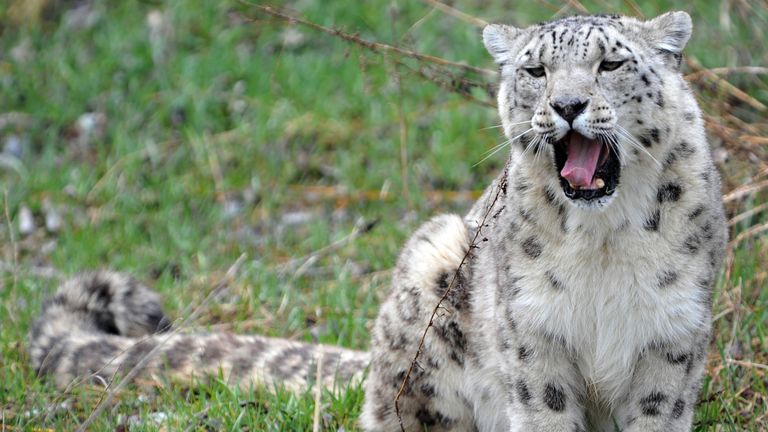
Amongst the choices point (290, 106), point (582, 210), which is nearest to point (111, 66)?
point (290, 106)

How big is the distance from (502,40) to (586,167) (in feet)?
2.45

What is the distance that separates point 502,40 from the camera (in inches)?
179

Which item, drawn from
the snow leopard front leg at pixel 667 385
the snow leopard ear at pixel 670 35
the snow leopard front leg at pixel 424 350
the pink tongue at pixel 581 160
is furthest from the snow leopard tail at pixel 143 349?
the snow leopard ear at pixel 670 35

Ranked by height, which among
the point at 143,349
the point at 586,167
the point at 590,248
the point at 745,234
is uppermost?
the point at 586,167

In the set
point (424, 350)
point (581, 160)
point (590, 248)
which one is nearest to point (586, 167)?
point (581, 160)

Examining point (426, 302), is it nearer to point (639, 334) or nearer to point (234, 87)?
point (639, 334)

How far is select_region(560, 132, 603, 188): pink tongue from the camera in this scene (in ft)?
13.2

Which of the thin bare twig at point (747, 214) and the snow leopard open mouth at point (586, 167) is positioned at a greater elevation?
the snow leopard open mouth at point (586, 167)

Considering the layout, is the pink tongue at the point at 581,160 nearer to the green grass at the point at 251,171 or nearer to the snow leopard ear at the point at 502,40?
the snow leopard ear at the point at 502,40

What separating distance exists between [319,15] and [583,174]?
6.14m

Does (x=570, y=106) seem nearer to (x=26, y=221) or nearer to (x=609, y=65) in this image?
(x=609, y=65)

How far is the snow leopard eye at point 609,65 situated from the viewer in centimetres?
406

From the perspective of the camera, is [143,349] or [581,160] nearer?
[581,160]

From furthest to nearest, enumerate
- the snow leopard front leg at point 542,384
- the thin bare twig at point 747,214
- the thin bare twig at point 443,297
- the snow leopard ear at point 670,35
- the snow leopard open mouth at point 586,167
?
the thin bare twig at point 747,214, the thin bare twig at point 443,297, the snow leopard front leg at point 542,384, the snow leopard ear at point 670,35, the snow leopard open mouth at point 586,167
